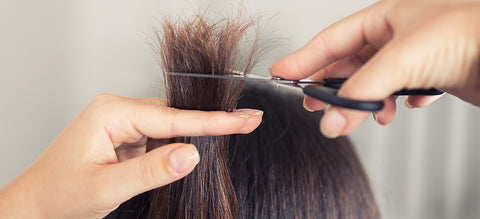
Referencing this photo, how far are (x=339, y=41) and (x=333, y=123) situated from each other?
→ 201mm

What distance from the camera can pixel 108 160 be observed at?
0.59m

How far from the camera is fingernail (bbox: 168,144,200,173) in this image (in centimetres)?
53

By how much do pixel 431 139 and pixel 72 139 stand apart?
4.68ft

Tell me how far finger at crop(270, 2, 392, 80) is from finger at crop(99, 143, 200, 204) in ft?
0.71

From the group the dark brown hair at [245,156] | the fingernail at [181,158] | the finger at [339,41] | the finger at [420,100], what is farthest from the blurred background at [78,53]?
the fingernail at [181,158]

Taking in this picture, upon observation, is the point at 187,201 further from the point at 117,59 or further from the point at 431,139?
the point at 431,139

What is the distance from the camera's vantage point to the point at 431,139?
5.10 ft

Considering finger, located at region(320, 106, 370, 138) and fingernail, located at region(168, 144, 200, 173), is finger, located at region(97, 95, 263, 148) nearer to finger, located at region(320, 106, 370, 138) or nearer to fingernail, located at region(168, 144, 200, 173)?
fingernail, located at region(168, 144, 200, 173)

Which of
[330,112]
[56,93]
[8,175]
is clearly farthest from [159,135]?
[8,175]

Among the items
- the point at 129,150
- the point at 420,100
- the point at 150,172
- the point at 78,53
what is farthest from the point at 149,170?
the point at 78,53

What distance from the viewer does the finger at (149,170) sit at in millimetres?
530

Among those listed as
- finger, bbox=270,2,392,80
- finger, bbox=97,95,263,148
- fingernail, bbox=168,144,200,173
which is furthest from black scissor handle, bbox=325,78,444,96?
fingernail, bbox=168,144,200,173

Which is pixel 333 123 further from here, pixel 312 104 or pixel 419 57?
pixel 312 104

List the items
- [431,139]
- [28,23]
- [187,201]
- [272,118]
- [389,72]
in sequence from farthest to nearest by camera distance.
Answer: [431,139] < [28,23] < [272,118] < [187,201] < [389,72]
